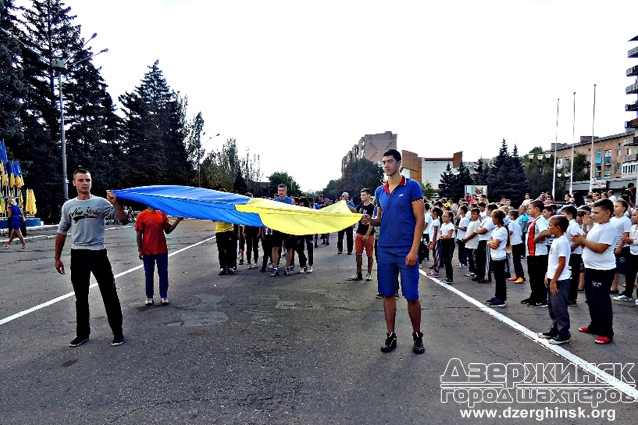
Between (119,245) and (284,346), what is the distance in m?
14.2

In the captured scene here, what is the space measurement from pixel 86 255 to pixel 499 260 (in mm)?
6399

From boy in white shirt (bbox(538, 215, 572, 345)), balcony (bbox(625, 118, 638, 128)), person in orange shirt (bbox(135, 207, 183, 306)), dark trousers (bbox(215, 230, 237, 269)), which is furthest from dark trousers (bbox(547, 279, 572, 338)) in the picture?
balcony (bbox(625, 118, 638, 128))

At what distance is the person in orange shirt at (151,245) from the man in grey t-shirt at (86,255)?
164cm

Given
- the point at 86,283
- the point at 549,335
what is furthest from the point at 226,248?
the point at 549,335

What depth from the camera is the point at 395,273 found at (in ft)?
15.8

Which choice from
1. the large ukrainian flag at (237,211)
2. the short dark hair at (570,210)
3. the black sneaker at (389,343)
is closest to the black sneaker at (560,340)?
the black sneaker at (389,343)

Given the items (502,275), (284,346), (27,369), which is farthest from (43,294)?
(502,275)

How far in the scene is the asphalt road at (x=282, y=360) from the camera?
11.1ft

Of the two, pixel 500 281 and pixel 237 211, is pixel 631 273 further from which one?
pixel 237 211

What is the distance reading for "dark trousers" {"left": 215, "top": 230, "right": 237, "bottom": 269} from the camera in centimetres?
1000

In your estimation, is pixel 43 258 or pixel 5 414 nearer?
pixel 5 414

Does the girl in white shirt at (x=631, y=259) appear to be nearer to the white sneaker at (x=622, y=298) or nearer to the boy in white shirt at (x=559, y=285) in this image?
the white sneaker at (x=622, y=298)

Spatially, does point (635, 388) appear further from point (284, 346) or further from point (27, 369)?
A: point (27, 369)

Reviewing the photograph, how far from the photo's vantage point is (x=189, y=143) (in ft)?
189
